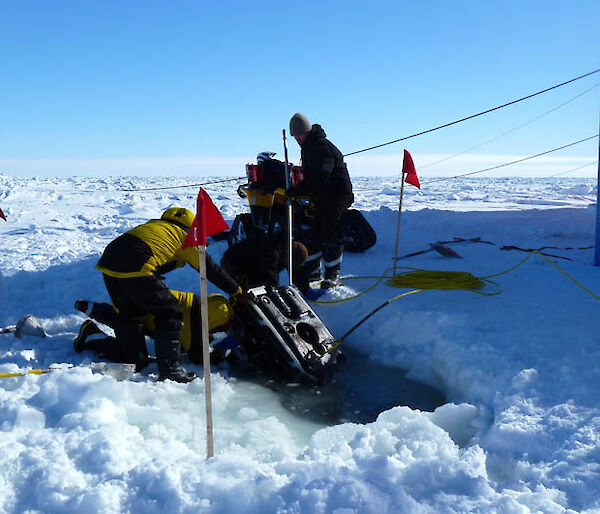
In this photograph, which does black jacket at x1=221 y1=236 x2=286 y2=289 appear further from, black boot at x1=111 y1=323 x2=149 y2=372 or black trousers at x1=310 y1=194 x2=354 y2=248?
black boot at x1=111 y1=323 x2=149 y2=372

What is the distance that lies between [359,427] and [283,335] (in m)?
1.38

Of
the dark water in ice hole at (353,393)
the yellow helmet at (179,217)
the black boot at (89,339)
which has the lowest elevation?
the dark water in ice hole at (353,393)

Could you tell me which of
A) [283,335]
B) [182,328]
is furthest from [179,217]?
[283,335]

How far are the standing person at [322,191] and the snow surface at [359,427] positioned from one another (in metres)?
0.42

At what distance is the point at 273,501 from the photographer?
2.04m

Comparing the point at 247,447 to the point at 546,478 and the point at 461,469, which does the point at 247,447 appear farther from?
the point at 546,478

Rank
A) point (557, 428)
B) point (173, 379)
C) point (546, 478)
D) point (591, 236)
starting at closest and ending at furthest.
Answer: point (546, 478)
point (557, 428)
point (173, 379)
point (591, 236)

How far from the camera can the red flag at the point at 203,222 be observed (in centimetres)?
257

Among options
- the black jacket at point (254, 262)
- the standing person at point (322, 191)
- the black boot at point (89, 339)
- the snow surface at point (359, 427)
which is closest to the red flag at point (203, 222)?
the snow surface at point (359, 427)

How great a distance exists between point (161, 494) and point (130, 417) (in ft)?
3.25

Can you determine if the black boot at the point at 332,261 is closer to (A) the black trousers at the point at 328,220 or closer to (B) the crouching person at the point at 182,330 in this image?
(A) the black trousers at the point at 328,220

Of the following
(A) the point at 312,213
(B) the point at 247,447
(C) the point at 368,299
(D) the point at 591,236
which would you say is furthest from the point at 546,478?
(D) the point at 591,236

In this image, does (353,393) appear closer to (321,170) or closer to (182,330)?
(182,330)

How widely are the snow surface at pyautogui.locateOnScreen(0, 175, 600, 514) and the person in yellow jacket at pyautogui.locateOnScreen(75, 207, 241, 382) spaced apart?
0.31 meters
